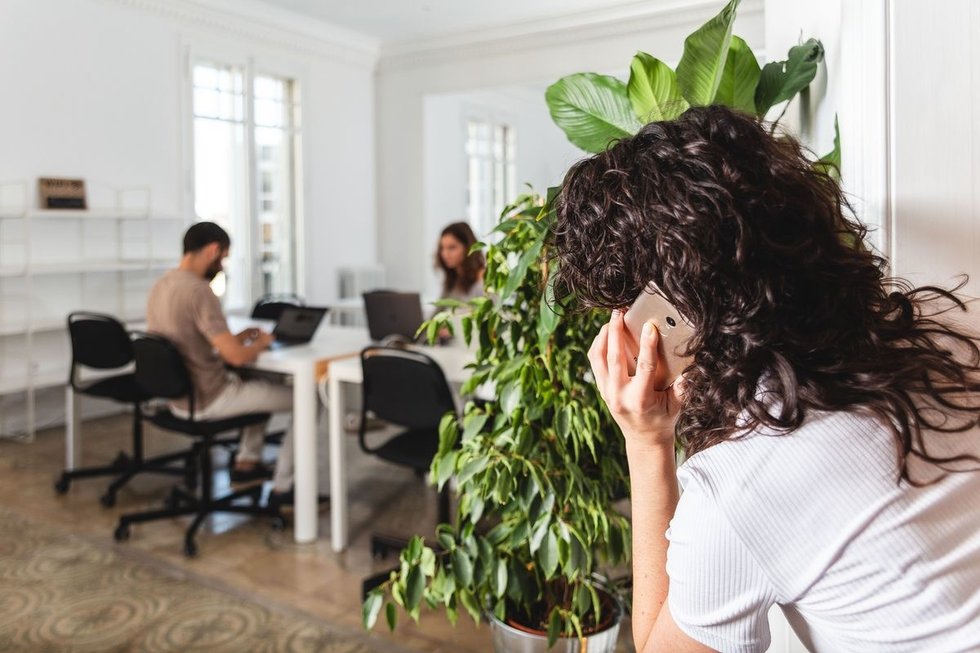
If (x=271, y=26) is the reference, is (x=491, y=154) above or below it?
below

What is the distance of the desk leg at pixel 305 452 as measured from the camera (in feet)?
11.2

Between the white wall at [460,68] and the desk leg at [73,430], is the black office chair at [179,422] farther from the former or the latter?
the white wall at [460,68]

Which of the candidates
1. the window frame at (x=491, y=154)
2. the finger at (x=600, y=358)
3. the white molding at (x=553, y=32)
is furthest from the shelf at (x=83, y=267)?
the finger at (x=600, y=358)

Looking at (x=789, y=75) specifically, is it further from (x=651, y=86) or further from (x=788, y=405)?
(x=788, y=405)

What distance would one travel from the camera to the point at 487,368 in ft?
6.31

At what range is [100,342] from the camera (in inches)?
153

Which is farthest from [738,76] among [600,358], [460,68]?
[460,68]

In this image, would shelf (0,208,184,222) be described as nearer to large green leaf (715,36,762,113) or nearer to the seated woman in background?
the seated woman in background

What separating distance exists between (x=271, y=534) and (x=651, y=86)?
9.01ft

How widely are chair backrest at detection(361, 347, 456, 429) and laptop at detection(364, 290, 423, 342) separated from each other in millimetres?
707

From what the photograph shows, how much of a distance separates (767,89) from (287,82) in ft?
21.5

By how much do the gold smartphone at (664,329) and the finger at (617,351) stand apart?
0.04 ft

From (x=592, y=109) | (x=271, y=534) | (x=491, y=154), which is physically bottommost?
(x=271, y=534)

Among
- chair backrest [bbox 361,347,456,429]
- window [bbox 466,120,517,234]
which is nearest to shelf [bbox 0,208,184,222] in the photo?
chair backrest [bbox 361,347,456,429]
